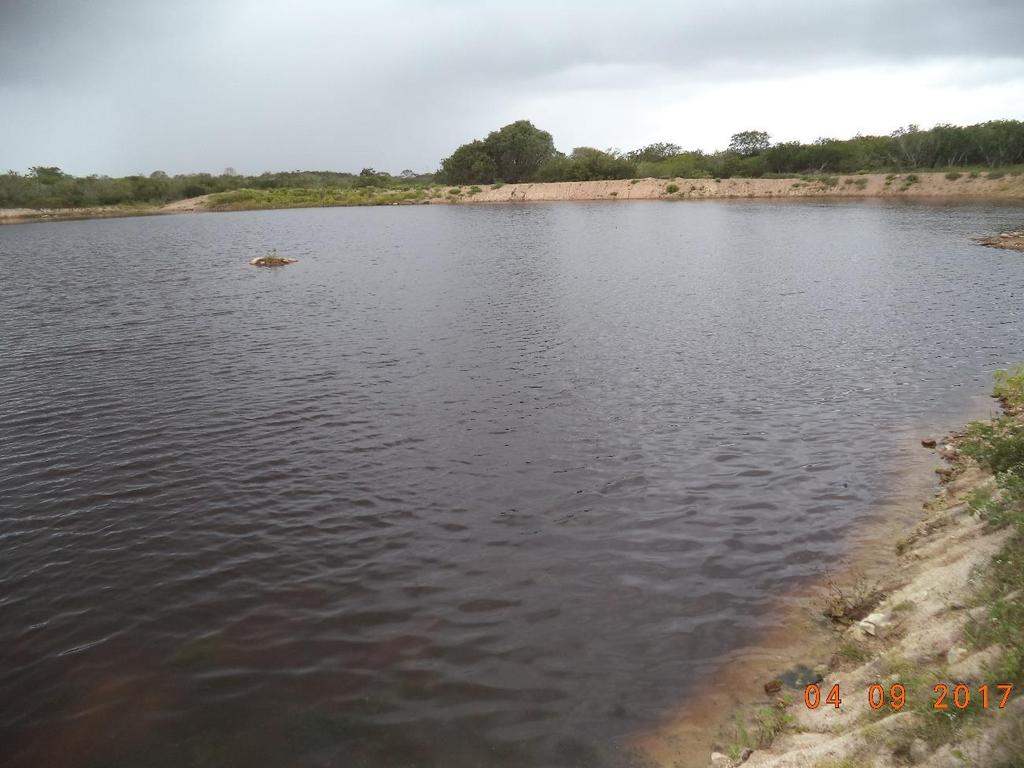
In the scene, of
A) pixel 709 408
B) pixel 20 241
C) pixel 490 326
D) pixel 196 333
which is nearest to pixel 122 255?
pixel 20 241

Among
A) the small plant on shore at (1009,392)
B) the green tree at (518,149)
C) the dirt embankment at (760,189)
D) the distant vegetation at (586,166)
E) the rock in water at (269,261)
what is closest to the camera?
the small plant on shore at (1009,392)

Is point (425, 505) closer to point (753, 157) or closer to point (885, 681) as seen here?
point (885, 681)

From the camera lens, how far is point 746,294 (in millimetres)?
35156

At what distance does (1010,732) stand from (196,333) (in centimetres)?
3057

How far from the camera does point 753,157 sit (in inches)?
5728

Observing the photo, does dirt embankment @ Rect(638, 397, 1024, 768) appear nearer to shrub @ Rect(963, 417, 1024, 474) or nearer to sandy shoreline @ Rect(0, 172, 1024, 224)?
shrub @ Rect(963, 417, 1024, 474)

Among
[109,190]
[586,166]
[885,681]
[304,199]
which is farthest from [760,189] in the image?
[109,190]

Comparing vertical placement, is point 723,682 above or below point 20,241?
below

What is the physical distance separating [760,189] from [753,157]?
2649cm

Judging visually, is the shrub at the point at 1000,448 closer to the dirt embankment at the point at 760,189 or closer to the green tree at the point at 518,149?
the dirt embankment at the point at 760,189

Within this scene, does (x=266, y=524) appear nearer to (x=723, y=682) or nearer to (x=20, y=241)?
(x=723, y=682)
